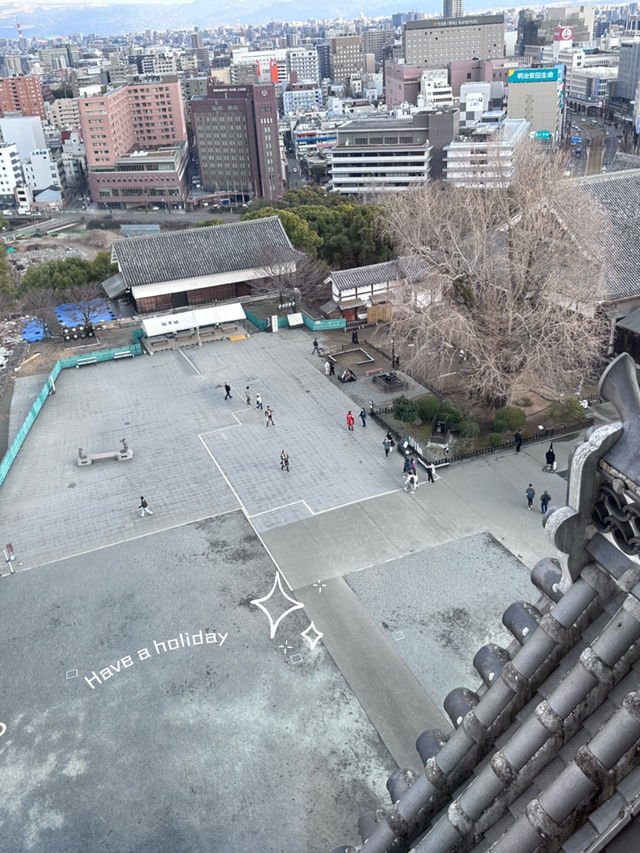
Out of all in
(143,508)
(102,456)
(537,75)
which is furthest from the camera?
(537,75)

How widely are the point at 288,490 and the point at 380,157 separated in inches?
3117

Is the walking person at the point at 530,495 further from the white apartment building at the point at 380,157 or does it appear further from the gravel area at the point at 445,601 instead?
the white apartment building at the point at 380,157

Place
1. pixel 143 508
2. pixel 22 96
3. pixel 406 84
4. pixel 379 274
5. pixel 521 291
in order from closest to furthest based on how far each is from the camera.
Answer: pixel 143 508, pixel 521 291, pixel 379 274, pixel 406 84, pixel 22 96

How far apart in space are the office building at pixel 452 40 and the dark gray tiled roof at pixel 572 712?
20779 centimetres

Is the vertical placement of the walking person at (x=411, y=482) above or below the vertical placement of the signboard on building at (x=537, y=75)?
below

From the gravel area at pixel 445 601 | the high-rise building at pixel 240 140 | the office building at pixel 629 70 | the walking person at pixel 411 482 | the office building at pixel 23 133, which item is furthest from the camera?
the office building at pixel 629 70

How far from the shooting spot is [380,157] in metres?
96.8

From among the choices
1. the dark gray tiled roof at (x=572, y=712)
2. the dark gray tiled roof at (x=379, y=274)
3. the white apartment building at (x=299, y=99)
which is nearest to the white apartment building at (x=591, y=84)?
the white apartment building at (x=299, y=99)

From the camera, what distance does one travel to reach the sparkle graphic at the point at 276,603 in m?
22.8

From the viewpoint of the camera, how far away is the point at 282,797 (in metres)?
17.2

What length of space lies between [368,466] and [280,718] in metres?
14.2

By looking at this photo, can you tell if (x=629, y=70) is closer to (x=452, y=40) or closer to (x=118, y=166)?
(x=452, y=40)

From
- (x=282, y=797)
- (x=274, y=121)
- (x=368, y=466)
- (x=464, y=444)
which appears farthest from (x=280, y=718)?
(x=274, y=121)

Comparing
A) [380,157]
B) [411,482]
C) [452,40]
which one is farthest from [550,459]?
[452,40]
